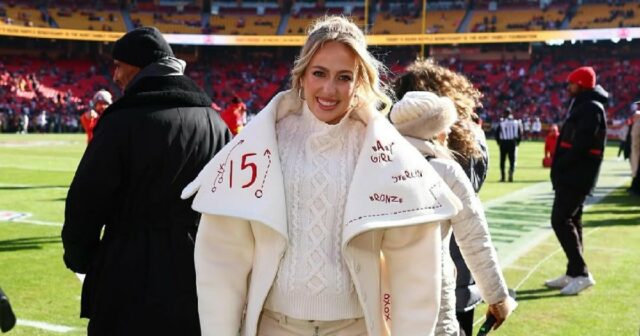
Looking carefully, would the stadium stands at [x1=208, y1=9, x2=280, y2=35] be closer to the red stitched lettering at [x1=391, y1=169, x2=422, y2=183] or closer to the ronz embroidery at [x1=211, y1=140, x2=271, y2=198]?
the ronz embroidery at [x1=211, y1=140, x2=271, y2=198]

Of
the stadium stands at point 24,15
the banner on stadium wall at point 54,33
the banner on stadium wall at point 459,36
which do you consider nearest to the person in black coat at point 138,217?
the banner on stadium wall at point 459,36

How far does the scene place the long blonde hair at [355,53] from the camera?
7.63 ft

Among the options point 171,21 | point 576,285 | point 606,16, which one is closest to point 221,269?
point 576,285

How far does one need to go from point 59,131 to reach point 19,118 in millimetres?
2397

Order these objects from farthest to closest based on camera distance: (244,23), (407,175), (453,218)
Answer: (244,23) → (453,218) → (407,175)

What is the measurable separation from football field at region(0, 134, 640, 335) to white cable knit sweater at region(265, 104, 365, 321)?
11.3ft

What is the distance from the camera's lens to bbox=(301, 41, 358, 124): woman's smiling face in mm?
2338

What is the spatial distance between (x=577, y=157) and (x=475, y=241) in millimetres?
3883

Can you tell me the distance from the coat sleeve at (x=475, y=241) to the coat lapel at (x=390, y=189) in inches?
24.6

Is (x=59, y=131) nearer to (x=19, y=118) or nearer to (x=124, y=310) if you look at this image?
(x=19, y=118)

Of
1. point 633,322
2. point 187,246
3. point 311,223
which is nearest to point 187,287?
point 187,246

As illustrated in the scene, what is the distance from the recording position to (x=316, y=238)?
230 cm

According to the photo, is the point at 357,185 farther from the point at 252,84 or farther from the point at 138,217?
the point at 252,84

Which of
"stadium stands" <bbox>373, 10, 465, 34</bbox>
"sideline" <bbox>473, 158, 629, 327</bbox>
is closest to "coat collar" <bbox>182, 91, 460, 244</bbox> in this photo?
"sideline" <bbox>473, 158, 629, 327</bbox>
